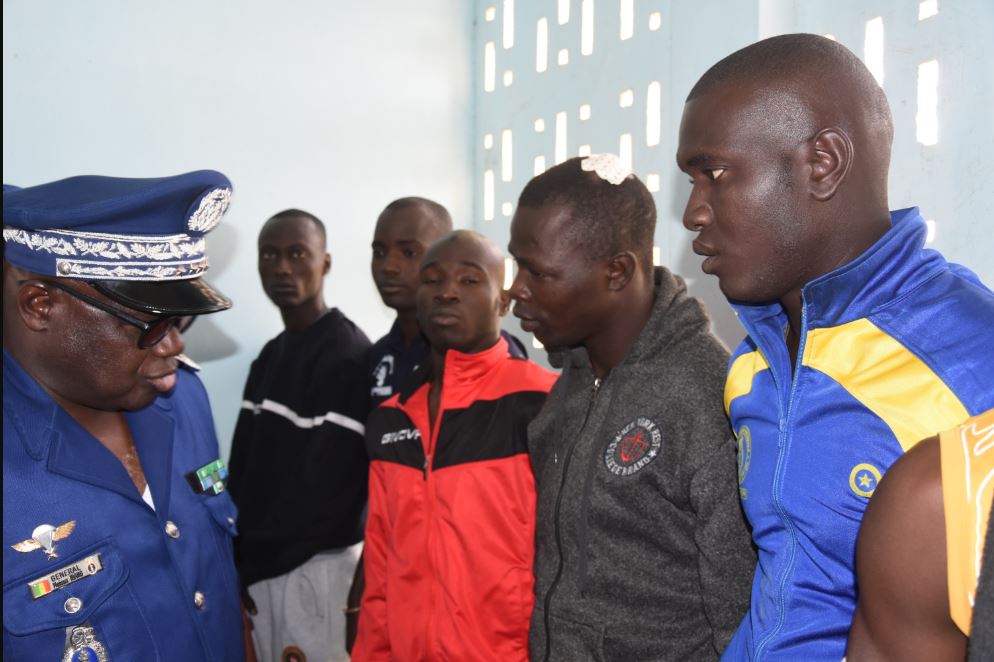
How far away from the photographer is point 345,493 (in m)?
2.52

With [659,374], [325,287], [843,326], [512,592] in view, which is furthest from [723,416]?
[325,287]

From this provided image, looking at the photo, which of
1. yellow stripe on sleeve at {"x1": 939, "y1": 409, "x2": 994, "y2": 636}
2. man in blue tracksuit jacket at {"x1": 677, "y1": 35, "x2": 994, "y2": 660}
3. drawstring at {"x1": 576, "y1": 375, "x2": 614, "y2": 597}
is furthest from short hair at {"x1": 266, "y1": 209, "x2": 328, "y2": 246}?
yellow stripe on sleeve at {"x1": 939, "y1": 409, "x2": 994, "y2": 636}

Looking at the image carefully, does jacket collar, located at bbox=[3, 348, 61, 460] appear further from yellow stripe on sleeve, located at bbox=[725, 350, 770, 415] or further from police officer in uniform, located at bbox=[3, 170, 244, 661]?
yellow stripe on sleeve, located at bbox=[725, 350, 770, 415]

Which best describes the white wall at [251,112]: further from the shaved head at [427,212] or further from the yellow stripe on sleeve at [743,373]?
the yellow stripe on sleeve at [743,373]

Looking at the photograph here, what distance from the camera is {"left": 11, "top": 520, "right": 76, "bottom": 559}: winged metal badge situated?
1.27 meters

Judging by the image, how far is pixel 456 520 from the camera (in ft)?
5.96

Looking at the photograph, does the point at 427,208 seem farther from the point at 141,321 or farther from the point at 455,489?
the point at 141,321

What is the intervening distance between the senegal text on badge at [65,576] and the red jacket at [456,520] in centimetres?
73

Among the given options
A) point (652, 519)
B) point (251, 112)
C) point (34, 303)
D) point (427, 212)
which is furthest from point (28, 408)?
point (251, 112)

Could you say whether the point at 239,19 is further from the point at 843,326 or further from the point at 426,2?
the point at 843,326

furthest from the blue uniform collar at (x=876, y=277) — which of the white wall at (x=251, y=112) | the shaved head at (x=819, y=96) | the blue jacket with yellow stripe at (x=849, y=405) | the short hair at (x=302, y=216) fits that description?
the white wall at (x=251, y=112)

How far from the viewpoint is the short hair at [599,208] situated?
5.58ft

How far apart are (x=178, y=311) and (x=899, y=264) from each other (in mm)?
1123

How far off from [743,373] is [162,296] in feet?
3.26
